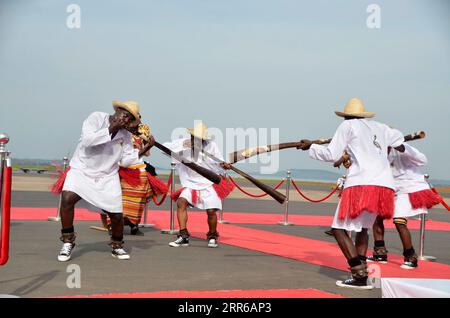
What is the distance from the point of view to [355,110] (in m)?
6.95

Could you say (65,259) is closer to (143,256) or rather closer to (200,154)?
(143,256)

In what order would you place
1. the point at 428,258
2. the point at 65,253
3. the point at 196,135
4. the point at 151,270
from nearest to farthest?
the point at 151,270 < the point at 65,253 < the point at 428,258 < the point at 196,135

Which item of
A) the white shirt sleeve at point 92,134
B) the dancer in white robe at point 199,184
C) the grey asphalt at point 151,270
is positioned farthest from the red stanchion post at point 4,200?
the dancer in white robe at point 199,184

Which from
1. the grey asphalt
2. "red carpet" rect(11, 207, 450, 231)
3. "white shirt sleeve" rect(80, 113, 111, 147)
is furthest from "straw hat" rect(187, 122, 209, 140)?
"red carpet" rect(11, 207, 450, 231)

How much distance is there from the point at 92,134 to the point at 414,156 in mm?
4086

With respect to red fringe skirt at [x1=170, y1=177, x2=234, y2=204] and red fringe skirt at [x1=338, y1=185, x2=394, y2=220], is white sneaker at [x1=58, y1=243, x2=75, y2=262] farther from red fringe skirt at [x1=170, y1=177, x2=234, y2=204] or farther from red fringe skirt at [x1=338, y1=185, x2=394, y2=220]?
red fringe skirt at [x1=338, y1=185, x2=394, y2=220]

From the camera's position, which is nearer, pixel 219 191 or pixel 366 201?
pixel 366 201

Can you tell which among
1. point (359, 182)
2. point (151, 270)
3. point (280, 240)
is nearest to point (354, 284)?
point (359, 182)

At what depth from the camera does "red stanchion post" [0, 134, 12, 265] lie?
5316 millimetres

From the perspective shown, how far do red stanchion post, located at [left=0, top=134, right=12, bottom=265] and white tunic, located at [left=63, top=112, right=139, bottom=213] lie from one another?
2.10 m

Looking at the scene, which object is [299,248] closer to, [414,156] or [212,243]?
[212,243]

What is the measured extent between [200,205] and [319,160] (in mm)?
3321

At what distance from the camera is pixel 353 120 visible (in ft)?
22.6
